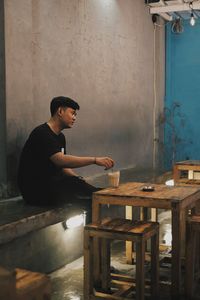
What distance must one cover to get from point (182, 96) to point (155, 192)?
18.3ft

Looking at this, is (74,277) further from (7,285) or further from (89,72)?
(89,72)

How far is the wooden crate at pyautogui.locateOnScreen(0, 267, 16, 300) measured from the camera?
4.85 ft

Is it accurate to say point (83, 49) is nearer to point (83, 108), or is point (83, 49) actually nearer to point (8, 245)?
point (83, 108)

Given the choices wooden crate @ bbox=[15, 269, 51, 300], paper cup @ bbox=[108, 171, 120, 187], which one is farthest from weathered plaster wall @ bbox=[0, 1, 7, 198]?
wooden crate @ bbox=[15, 269, 51, 300]

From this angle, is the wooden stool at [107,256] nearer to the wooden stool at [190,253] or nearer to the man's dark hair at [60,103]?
the wooden stool at [190,253]

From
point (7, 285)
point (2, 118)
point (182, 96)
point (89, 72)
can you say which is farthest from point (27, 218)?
point (182, 96)

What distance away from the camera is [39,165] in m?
3.97

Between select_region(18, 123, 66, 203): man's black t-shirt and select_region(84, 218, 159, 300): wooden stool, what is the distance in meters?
0.82

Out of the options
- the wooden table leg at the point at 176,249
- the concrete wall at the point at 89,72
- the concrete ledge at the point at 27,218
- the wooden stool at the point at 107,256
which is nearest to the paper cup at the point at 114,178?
the wooden stool at the point at 107,256

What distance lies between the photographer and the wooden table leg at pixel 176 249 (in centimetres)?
326

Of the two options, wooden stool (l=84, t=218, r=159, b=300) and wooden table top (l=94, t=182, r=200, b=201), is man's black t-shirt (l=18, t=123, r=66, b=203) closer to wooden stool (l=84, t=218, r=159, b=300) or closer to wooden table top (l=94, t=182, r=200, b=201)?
wooden table top (l=94, t=182, r=200, b=201)

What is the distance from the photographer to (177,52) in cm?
883

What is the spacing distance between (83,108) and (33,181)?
2.26m

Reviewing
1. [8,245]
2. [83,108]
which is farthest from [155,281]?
[83,108]
